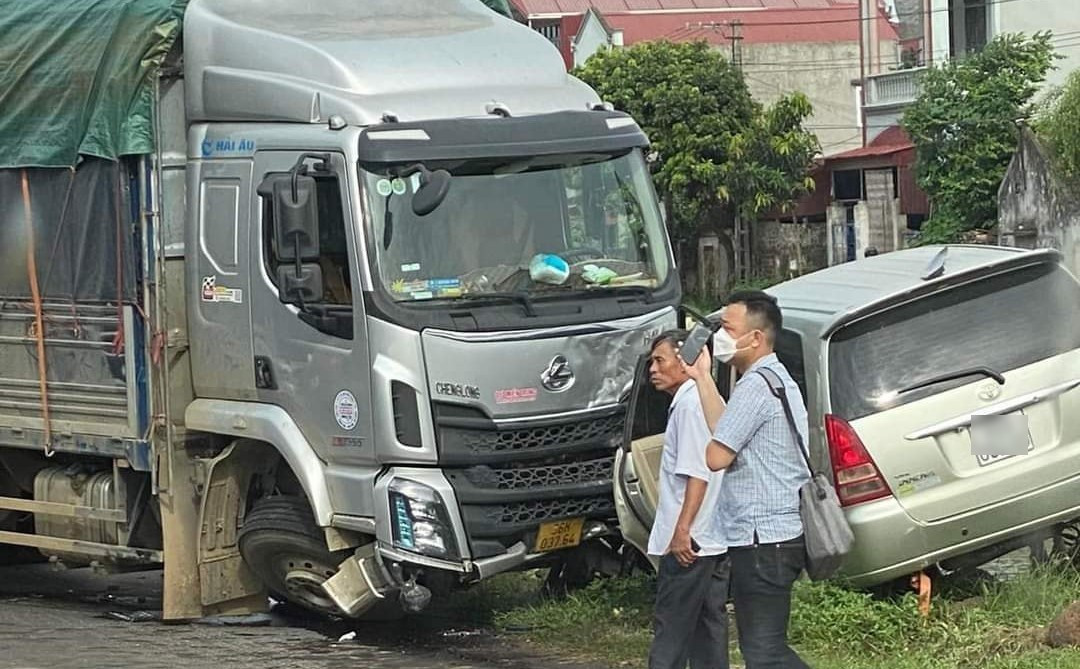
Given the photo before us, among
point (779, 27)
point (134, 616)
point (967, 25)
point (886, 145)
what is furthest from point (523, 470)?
point (779, 27)

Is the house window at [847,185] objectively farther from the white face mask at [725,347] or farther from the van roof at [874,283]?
the white face mask at [725,347]

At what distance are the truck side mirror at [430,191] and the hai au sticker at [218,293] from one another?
1254 millimetres

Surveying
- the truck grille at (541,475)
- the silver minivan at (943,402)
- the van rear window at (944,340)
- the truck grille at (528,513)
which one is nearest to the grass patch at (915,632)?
the silver minivan at (943,402)

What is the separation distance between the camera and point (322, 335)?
8977 mm

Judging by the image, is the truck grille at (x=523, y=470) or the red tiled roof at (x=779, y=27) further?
the red tiled roof at (x=779, y=27)

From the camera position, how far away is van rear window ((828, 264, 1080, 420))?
312 inches

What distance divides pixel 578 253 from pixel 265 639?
281cm

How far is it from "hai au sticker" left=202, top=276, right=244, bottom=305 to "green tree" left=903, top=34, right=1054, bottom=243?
28.2 meters

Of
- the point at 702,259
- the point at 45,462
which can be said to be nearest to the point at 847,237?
the point at 702,259

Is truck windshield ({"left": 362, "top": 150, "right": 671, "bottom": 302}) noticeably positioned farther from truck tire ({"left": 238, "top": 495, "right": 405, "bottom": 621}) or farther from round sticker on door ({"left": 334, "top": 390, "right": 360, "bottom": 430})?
truck tire ({"left": 238, "top": 495, "right": 405, "bottom": 621})

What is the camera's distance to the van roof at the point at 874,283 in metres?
8.05

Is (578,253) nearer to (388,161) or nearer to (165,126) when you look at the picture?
(388,161)

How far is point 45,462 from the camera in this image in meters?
10.8

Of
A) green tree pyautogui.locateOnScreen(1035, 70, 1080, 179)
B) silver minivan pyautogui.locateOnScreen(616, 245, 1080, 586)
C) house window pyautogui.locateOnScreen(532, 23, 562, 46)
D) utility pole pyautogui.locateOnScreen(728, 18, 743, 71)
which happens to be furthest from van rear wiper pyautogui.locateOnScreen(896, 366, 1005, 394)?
house window pyautogui.locateOnScreen(532, 23, 562, 46)
